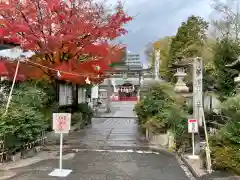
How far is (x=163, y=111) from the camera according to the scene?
1278 centimetres

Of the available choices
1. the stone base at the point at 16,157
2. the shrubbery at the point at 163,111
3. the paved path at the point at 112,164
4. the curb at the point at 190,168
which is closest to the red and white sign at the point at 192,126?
the curb at the point at 190,168

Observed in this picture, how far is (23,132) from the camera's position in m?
9.80


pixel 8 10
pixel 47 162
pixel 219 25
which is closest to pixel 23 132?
pixel 47 162

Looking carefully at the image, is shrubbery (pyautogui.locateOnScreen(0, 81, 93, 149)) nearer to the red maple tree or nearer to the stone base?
the stone base

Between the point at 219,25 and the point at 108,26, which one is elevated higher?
the point at 219,25

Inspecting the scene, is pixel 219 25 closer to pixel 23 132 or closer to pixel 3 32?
pixel 3 32

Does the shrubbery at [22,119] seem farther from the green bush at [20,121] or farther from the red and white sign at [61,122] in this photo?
the red and white sign at [61,122]

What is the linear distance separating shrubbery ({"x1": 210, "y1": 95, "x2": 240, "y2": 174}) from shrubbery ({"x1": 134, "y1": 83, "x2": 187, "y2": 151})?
2874 mm

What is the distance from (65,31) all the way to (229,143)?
881 cm

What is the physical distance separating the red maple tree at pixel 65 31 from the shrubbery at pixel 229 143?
783 cm

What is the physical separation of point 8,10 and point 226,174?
11.1 m

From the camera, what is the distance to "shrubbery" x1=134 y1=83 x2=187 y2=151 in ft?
37.6

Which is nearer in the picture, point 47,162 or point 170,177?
point 170,177

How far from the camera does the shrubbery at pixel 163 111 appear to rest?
1145 cm
